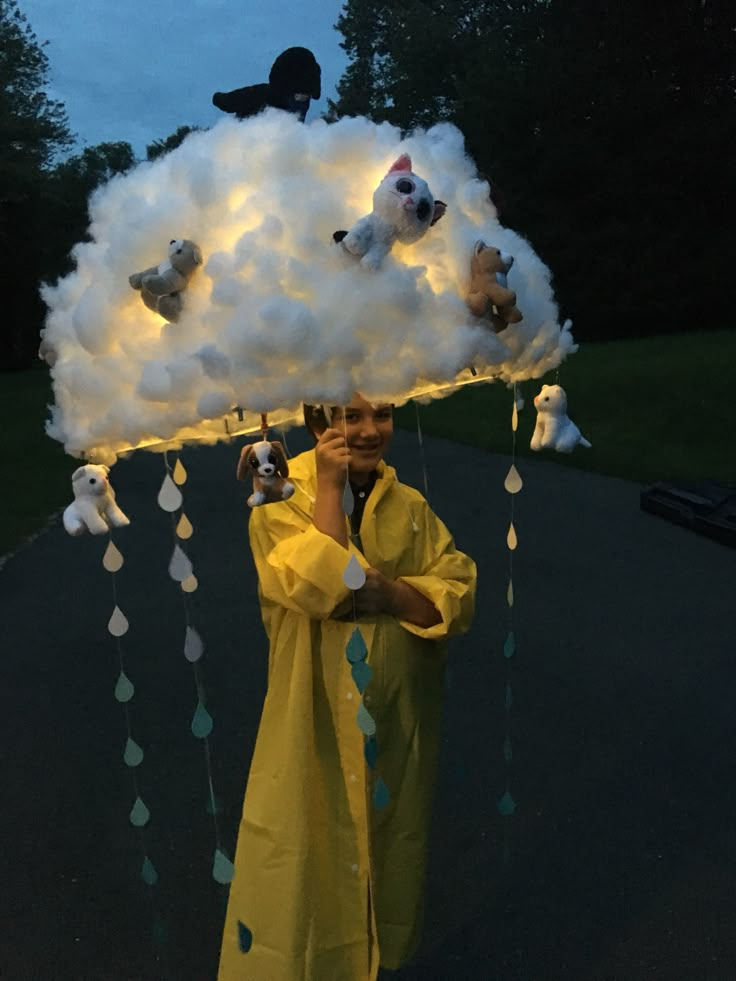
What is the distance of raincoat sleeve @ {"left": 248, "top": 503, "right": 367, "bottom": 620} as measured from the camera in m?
1.80

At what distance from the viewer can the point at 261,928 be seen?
2.13m

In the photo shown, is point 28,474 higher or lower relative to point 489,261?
lower

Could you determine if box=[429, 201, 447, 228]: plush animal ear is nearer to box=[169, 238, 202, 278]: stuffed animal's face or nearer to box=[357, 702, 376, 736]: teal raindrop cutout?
box=[169, 238, 202, 278]: stuffed animal's face

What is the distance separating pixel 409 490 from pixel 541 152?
2587 cm

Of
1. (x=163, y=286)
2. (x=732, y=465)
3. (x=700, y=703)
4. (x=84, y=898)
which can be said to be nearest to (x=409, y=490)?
(x=163, y=286)

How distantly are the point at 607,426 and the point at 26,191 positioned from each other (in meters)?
17.8

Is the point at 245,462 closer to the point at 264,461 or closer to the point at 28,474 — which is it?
the point at 264,461

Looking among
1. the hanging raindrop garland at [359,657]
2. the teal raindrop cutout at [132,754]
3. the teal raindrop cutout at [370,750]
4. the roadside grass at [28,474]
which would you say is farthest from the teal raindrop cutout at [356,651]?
the roadside grass at [28,474]

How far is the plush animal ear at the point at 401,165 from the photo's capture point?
1.54m

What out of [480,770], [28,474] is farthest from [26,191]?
[480,770]

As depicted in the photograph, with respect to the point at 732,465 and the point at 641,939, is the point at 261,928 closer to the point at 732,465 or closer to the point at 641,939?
the point at 641,939

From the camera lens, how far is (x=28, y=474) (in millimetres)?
11086

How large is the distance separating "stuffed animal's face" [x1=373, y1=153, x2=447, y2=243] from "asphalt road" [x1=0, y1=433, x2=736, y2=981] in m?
1.57

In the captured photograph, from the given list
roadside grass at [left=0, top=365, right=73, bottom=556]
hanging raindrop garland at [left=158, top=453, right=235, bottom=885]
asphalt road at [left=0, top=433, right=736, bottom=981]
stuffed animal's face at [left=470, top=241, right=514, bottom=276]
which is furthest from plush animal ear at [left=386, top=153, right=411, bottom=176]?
roadside grass at [left=0, top=365, right=73, bottom=556]
